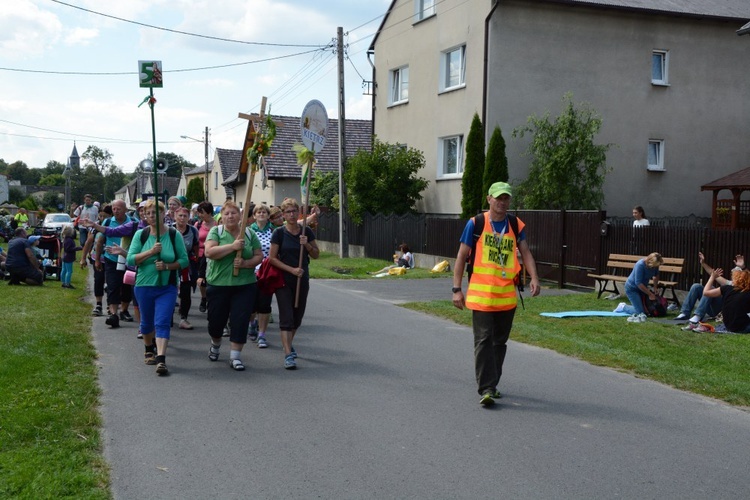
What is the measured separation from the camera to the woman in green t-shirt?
8773 millimetres

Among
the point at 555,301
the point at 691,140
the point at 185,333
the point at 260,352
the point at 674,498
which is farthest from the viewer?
the point at 691,140

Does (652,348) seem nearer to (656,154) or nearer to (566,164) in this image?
(566,164)

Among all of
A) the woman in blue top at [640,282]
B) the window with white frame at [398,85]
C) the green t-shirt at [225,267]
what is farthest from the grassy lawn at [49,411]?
the window with white frame at [398,85]

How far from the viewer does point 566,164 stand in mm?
22547

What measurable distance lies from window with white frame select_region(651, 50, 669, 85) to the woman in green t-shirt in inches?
815

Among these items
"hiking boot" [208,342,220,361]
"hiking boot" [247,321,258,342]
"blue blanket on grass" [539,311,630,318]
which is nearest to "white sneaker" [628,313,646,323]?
"blue blanket on grass" [539,311,630,318]

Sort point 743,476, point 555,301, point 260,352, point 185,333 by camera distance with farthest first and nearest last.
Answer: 1. point 555,301
2. point 185,333
3. point 260,352
4. point 743,476

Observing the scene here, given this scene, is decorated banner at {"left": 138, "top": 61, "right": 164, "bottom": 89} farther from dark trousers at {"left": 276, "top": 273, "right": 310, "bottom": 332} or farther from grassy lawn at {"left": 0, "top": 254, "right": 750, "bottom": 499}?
grassy lawn at {"left": 0, "top": 254, "right": 750, "bottom": 499}

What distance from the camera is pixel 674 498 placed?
4.95 meters

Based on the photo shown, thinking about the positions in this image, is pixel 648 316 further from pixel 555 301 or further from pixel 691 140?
pixel 691 140

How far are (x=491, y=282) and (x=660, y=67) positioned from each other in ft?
71.1

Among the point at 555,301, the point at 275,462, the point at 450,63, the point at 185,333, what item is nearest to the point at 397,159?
the point at 450,63

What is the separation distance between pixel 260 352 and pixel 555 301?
7.37 meters

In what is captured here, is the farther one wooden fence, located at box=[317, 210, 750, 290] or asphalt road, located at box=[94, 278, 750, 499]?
wooden fence, located at box=[317, 210, 750, 290]
